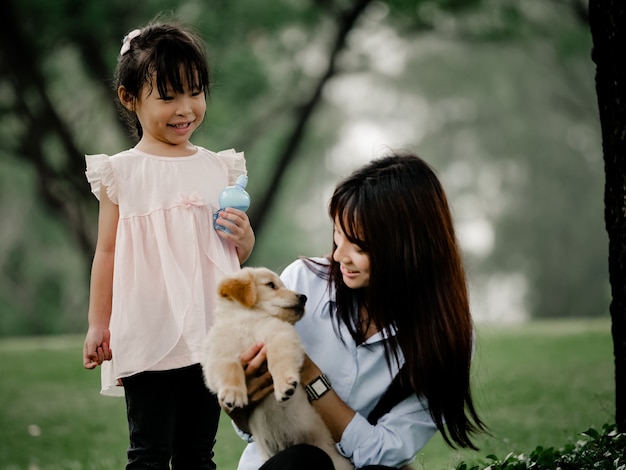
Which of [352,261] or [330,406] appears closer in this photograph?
[330,406]

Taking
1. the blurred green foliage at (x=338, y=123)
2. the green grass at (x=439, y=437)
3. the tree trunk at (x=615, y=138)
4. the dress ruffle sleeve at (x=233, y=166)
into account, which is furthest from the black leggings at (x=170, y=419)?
the blurred green foliage at (x=338, y=123)

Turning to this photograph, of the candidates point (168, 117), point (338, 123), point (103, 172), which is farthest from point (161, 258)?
point (338, 123)

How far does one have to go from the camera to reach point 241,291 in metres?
2.86

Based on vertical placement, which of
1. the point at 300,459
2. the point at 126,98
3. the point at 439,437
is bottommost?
the point at 439,437

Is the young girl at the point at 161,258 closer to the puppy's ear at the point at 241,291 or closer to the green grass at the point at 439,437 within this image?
the puppy's ear at the point at 241,291

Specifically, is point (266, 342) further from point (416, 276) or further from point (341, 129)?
point (341, 129)

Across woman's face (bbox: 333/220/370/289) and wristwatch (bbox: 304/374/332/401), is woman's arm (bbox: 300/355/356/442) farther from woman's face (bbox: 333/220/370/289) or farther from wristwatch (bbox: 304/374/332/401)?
woman's face (bbox: 333/220/370/289)

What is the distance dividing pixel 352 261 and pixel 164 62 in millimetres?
1014

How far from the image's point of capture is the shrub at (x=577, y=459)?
345cm

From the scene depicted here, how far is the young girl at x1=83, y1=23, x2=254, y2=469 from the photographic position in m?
3.08

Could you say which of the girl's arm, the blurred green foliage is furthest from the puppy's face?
the blurred green foliage

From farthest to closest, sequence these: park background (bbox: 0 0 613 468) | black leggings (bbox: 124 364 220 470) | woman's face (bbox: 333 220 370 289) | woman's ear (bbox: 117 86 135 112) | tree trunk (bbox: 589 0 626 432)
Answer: park background (bbox: 0 0 613 468) → tree trunk (bbox: 589 0 626 432) → woman's ear (bbox: 117 86 135 112) → black leggings (bbox: 124 364 220 470) → woman's face (bbox: 333 220 370 289)

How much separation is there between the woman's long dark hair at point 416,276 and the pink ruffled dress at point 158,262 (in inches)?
20.3

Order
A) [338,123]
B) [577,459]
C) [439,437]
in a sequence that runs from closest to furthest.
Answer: [577,459], [439,437], [338,123]
